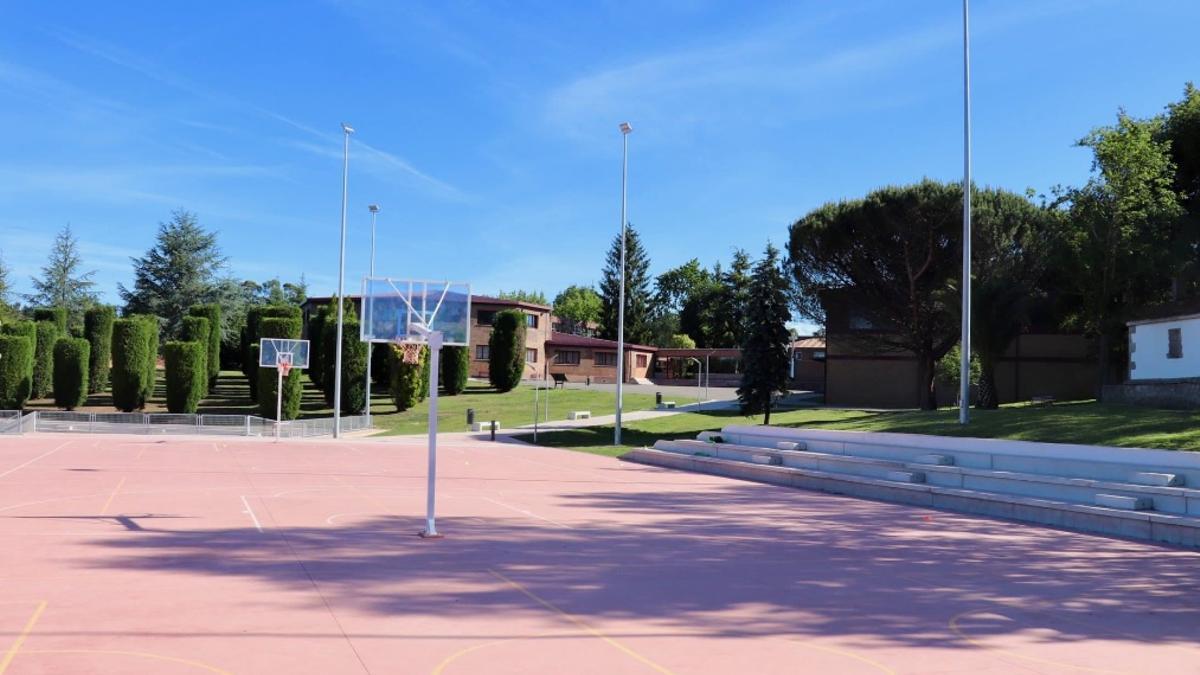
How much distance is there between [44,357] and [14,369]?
20.7ft

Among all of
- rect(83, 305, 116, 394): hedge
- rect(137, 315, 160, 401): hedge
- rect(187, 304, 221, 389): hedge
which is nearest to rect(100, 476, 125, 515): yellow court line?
rect(137, 315, 160, 401): hedge

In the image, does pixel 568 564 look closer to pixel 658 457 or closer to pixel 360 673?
pixel 360 673

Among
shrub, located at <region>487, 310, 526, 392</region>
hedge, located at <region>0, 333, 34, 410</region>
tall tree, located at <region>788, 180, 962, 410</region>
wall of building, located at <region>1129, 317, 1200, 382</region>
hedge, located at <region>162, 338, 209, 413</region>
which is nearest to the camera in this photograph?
wall of building, located at <region>1129, 317, 1200, 382</region>

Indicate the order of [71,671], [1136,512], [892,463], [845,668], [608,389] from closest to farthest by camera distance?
[71,671]
[845,668]
[1136,512]
[892,463]
[608,389]

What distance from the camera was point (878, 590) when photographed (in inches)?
406

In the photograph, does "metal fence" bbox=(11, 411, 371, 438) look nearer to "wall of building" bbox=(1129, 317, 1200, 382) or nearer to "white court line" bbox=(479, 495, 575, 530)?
"white court line" bbox=(479, 495, 575, 530)

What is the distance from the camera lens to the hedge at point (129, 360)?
4991cm

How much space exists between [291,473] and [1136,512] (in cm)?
1893

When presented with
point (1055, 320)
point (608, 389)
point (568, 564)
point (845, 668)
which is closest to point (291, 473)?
point (568, 564)

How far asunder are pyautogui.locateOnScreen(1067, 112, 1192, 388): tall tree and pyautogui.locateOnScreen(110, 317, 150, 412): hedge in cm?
4515

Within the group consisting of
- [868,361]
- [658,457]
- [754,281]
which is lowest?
[658,457]

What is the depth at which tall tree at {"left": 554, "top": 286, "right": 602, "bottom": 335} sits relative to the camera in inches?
4552

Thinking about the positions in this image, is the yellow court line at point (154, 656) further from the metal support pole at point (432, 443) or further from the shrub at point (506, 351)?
the shrub at point (506, 351)

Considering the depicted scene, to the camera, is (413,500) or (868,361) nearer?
(413,500)
